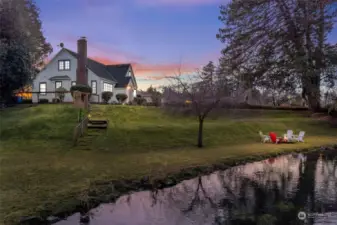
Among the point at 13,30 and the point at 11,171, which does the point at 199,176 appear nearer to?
the point at 11,171

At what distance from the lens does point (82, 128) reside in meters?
20.0

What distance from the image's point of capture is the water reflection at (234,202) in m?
8.23

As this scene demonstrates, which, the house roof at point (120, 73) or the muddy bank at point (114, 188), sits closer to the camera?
the muddy bank at point (114, 188)

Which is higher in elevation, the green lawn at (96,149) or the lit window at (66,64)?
the lit window at (66,64)

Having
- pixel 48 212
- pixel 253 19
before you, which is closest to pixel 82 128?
pixel 48 212

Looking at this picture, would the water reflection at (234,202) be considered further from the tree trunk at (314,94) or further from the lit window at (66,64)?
the lit window at (66,64)

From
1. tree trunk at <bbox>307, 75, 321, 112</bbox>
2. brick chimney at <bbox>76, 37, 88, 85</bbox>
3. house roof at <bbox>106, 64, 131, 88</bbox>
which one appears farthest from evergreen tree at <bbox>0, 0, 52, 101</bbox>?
tree trunk at <bbox>307, 75, 321, 112</bbox>

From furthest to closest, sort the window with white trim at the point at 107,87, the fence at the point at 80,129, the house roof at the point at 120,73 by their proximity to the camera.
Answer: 1. the house roof at the point at 120,73
2. the window with white trim at the point at 107,87
3. the fence at the point at 80,129

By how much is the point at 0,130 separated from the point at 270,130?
23554 millimetres

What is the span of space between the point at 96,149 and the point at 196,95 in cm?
727

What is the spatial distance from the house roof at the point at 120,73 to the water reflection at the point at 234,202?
1252 inches

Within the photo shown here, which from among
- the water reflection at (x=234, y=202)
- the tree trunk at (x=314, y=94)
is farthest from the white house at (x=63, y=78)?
the water reflection at (x=234, y=202)

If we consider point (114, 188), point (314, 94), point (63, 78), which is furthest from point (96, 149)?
point (314, 94)

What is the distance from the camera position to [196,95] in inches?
761
